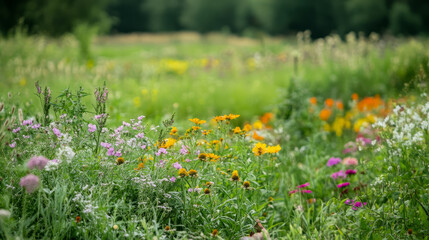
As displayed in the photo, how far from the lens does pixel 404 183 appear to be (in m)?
2.58

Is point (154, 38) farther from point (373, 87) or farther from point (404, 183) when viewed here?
point (404, 183)

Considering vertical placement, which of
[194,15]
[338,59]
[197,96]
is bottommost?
[197,96]

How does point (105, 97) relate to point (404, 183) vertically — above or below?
above

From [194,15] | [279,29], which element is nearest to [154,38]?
[194,15]

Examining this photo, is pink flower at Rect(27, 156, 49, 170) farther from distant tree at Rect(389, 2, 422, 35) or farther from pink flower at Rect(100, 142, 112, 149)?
distant tree at Rect(389, 2, 422, 35)

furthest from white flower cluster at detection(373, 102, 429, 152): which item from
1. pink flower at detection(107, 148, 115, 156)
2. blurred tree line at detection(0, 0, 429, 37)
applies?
blurred tree line at detection(0, 0, 429, 37)

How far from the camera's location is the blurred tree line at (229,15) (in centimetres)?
2052

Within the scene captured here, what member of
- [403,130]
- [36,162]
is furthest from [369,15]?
[36,162]

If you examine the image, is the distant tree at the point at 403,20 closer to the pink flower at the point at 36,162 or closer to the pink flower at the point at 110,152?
the pink flower at the point at 110,152

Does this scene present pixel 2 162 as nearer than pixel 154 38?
Yes

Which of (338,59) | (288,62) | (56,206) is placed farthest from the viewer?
(288,62)

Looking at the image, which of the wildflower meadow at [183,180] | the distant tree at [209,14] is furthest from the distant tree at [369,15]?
the wildflower meadow at [183,180]

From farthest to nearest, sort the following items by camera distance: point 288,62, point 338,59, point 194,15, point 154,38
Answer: point 194,15 → point 154,38 → point 288,62 → point 338,59

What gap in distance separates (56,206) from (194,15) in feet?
126
